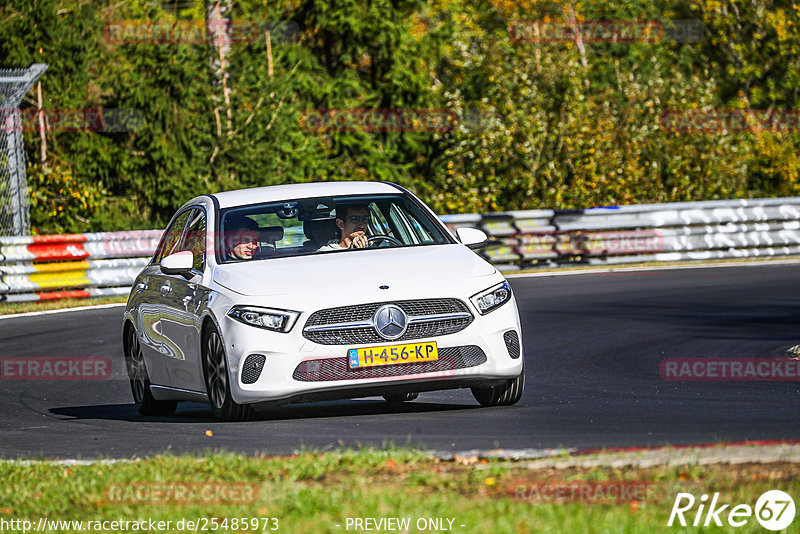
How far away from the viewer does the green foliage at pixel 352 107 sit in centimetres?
2858

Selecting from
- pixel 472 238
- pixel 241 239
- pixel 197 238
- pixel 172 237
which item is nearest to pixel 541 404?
pixel 472 238

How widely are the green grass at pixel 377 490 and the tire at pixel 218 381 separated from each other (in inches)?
68.1

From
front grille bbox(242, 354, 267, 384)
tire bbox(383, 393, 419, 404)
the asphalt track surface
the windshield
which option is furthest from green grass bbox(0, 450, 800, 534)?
tire bbox(383, 393, 419, 404)

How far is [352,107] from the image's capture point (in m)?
37.3

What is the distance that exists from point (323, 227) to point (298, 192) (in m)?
0.49

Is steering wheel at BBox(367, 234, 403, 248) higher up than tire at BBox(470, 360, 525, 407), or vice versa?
steering wheel at BBox(367, 234, 403, 248)

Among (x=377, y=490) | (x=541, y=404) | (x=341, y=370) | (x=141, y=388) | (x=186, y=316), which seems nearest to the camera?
(x=377, y=490)

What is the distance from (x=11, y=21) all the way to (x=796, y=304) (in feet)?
57.4

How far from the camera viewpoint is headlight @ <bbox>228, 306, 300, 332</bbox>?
348 inches

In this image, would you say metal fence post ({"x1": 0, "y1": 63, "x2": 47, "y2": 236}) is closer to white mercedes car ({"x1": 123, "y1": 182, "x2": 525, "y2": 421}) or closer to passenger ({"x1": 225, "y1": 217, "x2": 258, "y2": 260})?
white mercedes car ({"x1": 123, "y1": 182, "x2": 525, "y2": 421})

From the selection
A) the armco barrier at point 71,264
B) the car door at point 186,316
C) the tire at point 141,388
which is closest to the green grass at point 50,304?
the armco barrier at point 71,264

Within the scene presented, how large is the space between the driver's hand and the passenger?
640 millimetres

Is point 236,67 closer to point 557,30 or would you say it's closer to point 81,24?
point 81,24

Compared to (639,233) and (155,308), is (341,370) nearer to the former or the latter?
(155,308)
